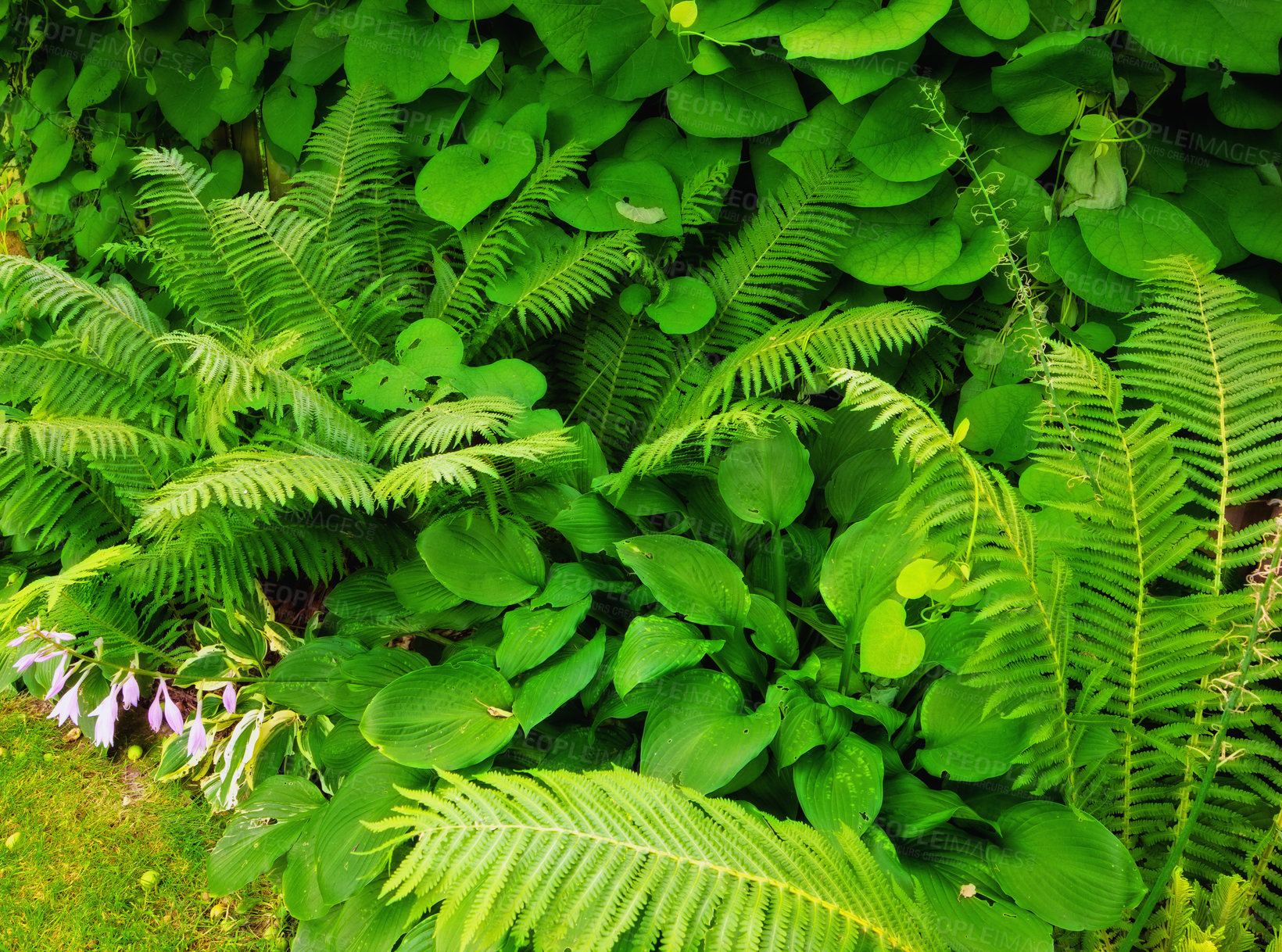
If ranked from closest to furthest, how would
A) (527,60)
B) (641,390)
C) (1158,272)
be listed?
(1158,272) < (641,390) < (527,60)

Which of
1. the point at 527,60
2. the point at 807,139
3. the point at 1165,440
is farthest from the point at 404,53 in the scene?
the point at 1165,440

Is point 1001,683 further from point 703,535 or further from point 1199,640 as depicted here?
point 703,535

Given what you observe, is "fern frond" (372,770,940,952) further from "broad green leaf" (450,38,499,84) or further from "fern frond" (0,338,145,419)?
"broad green leaf" (450,38,499,84)

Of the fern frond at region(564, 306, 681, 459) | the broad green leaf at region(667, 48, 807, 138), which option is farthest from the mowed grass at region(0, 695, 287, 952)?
the broad green leaf at region(667, 48, 807, 138)

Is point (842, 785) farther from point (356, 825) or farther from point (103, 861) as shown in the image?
point (103, 861)

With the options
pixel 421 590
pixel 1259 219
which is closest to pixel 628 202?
pixel 421 590

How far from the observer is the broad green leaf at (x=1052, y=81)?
178 centimetres

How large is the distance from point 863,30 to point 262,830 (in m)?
2.14

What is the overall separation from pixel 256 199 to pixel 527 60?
853 millimetres

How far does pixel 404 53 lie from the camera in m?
2.45

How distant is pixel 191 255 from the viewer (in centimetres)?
236

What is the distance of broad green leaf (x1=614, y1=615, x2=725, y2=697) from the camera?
154 cm

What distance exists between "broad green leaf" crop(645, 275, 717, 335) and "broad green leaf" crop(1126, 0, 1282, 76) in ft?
3.38

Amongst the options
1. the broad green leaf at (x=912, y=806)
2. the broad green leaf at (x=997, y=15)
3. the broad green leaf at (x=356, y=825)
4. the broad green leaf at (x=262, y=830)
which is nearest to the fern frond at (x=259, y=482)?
the broad green leaf at (x=356, y=825)
